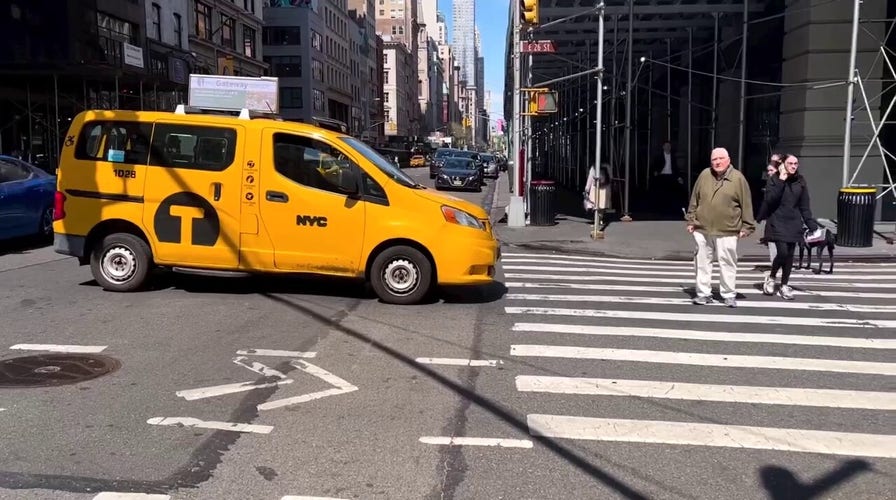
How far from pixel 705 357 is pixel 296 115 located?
7729 centimetres

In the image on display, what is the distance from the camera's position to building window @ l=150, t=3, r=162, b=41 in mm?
38469

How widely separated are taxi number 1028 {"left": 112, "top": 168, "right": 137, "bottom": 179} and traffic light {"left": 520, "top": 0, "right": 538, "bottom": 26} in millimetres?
9275

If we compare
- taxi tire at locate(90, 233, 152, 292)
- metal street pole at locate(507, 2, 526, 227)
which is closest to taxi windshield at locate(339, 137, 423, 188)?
taxi tire at locate(90, 233, 152, 292)

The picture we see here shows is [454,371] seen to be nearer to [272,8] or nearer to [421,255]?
[421,255]

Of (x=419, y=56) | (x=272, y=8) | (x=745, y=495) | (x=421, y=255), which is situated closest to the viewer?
(x=745, y=495)

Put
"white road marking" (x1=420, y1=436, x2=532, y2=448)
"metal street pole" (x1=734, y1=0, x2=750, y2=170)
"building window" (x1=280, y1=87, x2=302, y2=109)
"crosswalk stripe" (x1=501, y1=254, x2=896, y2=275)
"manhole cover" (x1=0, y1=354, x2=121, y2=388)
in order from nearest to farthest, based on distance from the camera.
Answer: "white road marking" (x1=420, y1=436, x2=532, y2=448), "manhole cover" (x1=0, y1=354, x2=121, y2=388), "crosswalk stripe" (x1=501, y1=254, x2=896, y2=275), "metal street pole" (x1=734, y1=0, x2=750, y2=170), "building window" (x1=280, y1=87, x2=302, y2=109)

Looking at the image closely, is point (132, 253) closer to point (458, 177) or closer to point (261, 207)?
point (261, 207)

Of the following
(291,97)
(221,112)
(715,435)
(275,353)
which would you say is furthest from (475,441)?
(291,97)

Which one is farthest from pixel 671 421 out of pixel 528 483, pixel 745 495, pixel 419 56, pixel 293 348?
pixel 419 56

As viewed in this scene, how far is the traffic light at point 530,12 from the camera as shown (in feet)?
49.9

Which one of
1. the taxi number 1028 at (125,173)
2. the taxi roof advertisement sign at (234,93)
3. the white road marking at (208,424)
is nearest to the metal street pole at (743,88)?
the taxi roof advertisement sign at (234,93)

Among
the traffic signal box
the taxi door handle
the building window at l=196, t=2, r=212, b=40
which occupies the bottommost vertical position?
the taxi door handle

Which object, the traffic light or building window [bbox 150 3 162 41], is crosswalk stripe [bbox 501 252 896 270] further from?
building window [bbox 150 3 162 41]

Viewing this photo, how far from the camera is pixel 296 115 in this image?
7994 cm
